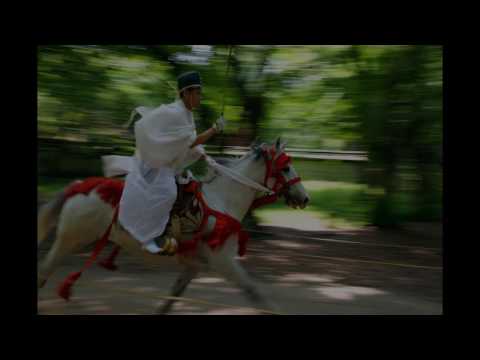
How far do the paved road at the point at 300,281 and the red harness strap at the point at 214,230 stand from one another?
26cm

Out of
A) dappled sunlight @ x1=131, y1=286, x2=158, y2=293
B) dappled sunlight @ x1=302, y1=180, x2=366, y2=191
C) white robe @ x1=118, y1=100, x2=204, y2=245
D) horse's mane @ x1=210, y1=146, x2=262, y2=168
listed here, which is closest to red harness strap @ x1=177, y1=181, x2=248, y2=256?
white robe @ x1=118, y1=100, x2=204, y2=245

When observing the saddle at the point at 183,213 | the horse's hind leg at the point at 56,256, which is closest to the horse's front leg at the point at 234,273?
the saddle at the point at 183,213

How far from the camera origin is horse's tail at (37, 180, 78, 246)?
15.2ft

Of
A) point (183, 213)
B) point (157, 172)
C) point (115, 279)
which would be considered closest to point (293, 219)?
point (115, 279)

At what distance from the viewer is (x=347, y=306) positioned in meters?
5.49

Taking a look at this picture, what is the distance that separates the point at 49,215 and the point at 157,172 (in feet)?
3.77

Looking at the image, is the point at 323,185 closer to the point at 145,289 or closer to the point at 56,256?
the point at 145,289

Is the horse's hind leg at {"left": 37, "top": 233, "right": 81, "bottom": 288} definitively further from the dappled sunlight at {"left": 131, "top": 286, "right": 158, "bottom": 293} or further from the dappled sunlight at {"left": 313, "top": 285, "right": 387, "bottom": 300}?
the dappled sunlight at {"left": 313, "top": 285, "right": 387, "bottom": 300}

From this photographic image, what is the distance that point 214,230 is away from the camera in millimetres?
4516

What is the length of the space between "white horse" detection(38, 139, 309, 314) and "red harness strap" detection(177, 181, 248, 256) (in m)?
0.04

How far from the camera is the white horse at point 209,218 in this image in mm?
4508

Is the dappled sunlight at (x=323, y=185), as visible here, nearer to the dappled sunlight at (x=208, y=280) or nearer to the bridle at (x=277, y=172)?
the dappled sunlight at (x=208, y=280)

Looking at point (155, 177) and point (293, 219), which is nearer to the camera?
point (155, 177)

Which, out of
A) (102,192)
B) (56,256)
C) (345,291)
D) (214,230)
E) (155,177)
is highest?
(155,177)
